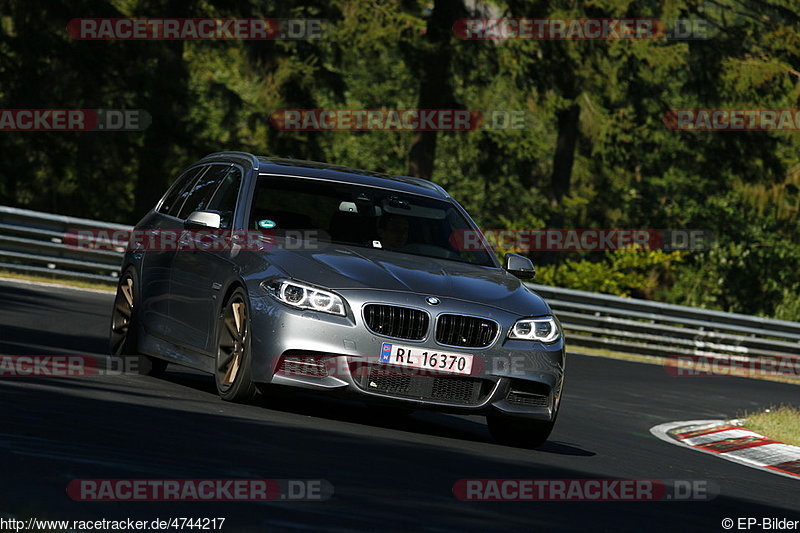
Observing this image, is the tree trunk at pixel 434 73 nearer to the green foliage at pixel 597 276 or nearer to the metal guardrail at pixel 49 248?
the green foliage at pixel 597 276

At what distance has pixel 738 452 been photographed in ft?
44.2

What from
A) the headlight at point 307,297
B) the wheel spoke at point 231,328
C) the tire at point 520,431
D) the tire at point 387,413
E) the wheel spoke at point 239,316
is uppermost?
the headlight at point 307,297

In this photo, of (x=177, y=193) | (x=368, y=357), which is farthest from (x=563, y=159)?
(x=368, y=357)

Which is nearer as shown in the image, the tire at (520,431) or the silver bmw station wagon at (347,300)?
the silver bmw station wagon at (347,300)

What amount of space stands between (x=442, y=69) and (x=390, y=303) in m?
26.9

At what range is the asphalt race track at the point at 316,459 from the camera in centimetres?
672

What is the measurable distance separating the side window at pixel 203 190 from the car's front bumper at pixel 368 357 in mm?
2128

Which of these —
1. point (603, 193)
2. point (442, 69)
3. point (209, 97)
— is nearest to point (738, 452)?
point (442, 69)

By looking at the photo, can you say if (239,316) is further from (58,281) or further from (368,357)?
(58,281)

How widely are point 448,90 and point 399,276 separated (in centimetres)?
2711

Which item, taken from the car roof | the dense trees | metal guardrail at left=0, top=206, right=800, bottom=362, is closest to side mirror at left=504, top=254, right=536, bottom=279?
the car roof

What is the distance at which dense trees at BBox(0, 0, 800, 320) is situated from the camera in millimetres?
36000

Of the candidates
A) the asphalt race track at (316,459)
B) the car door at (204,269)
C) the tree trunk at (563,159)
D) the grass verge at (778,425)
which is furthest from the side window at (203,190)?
the tree trunk at (563,159)

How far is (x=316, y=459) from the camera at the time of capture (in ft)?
27.1
